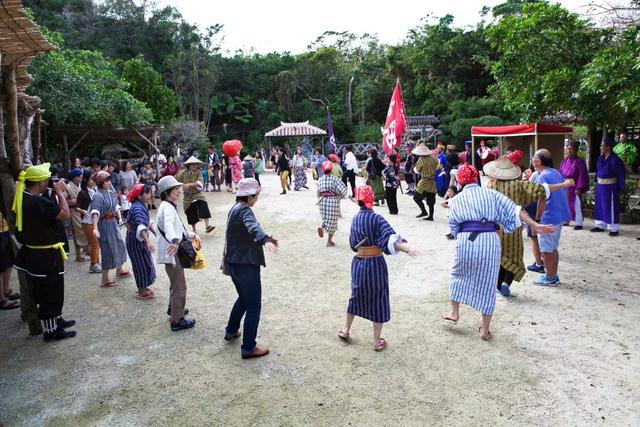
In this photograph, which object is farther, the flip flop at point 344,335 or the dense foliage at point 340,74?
the dense foliage at point 340,74

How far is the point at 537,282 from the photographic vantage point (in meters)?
5.96

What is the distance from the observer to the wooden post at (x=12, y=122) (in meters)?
5.16

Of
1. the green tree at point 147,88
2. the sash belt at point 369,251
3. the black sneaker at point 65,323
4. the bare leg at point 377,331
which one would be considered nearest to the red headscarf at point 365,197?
the sash belt at point 369,251

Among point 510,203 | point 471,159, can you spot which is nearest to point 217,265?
point 510,203

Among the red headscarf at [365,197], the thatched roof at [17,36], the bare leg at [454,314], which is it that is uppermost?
the thatched roof at [17,36]

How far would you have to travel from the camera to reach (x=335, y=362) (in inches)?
165

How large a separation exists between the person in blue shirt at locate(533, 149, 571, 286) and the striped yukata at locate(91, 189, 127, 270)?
17.5ft

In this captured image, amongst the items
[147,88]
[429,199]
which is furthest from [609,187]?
[147,88]

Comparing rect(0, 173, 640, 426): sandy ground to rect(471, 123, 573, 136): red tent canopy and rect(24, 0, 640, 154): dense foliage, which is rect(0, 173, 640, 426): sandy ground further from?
rect(471, 123, 573, 136): red tent canopy

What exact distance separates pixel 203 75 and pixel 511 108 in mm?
30338

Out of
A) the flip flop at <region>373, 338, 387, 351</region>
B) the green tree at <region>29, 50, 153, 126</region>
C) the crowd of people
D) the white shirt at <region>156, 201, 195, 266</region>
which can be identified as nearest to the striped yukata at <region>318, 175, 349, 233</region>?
the crowd of people

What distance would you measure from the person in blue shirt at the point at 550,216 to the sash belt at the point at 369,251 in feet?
8.32

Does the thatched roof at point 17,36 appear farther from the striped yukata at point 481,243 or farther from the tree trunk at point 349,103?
the tree trunk at point 349,103

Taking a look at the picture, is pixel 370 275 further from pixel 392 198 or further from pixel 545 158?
pixel 392 198
